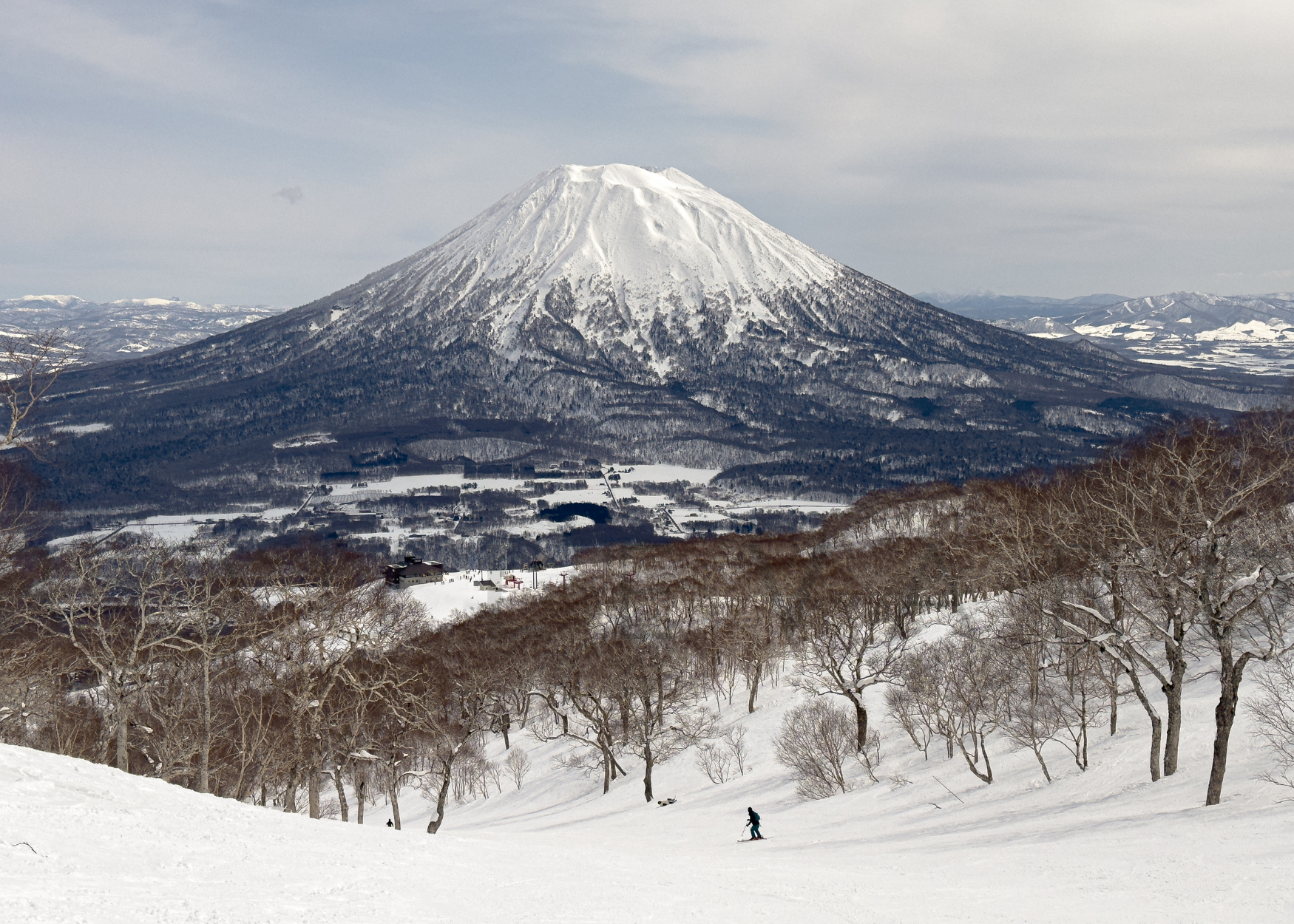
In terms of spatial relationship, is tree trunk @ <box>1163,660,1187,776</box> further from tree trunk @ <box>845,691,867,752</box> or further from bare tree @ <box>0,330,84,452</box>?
bare tree @ <box>0,330,84,452</box>

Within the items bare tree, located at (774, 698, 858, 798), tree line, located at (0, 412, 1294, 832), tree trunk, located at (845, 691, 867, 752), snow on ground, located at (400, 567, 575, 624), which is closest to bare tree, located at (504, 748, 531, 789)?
tree line, located at (0, 412, 1294, 832)

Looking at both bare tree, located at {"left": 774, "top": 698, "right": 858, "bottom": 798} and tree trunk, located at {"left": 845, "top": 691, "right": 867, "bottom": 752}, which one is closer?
bare tree, located at {"left": 774, "top": 698, "right": 858, "bottom": 798}

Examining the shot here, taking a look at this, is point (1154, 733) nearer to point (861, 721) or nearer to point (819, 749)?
point (819, 749)

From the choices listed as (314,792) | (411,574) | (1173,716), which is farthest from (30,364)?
(411,574)

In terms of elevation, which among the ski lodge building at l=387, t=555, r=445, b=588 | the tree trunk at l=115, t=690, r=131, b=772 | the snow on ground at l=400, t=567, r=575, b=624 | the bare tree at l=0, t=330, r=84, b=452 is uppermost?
the bare tree at l=0, t=330, r=84, b=452

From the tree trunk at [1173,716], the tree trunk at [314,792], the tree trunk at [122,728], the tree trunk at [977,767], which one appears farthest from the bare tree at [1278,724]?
the tree trunk at [122,728]

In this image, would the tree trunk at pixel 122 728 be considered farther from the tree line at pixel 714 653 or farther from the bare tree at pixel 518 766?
the bare tree at pixel 518 766

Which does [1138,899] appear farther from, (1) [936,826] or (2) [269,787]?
(2) [269,787]
